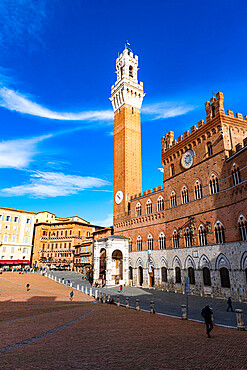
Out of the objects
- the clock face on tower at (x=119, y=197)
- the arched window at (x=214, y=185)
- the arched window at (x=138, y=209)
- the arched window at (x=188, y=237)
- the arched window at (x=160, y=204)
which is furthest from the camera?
the clock face on tower at (x=119, y=197)

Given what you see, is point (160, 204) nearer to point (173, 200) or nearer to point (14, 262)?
point (173, 200)

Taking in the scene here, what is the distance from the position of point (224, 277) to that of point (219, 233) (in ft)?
14.3

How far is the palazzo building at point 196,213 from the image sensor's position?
959 inches

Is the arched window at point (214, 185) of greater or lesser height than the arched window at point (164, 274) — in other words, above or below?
above

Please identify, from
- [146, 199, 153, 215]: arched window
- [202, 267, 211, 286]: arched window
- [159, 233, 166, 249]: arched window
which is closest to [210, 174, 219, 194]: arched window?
[202, 267, 211, 286]: arched window

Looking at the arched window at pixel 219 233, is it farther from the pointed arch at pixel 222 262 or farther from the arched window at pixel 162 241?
the arched window at pixel 162 241

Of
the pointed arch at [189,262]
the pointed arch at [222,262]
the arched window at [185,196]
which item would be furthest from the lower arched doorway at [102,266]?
the pointed arch at [222,262]

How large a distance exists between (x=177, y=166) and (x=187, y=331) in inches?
991

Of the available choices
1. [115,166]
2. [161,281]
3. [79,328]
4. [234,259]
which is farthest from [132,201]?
[79,328]

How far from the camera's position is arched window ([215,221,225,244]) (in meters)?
25.8

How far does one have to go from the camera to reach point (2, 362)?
8.05 m

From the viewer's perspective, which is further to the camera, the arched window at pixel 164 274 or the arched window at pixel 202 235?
the arched window at pixel 164 274

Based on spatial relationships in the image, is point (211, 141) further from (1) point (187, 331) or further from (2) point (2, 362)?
(2) point (2, 362)

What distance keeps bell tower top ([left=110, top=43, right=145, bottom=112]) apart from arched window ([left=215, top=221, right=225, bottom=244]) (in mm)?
34084
